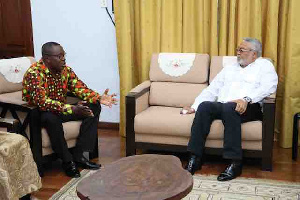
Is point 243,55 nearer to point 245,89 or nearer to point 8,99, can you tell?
point 245,89

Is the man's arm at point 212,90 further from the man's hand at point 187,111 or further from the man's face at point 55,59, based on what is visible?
the man's face at point 55,59

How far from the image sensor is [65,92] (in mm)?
3535

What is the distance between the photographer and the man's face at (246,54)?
345 cm

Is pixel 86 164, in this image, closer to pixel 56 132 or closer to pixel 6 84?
pixel 56 132

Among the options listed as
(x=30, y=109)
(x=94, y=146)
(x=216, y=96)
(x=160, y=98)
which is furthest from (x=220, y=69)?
(x=30, y=109)

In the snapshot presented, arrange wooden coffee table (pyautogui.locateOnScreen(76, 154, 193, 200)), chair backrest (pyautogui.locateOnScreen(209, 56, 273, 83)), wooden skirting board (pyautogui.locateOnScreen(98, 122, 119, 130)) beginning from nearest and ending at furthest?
wooden coffee table (pyautogui.locateOnScreen(76, 154, 193, 200)), chair backrest (pyautogui.locateOnScreen(209, 56, 273, 83)), wooden skirting board (pyautogui.locateOnScreen(98, 122, 119, 130))

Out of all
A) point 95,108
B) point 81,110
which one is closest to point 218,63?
point 95,108

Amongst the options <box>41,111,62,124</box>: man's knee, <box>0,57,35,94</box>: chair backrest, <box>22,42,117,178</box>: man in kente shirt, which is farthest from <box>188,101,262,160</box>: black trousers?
<box>0,57,35,94</box>: chair backrest

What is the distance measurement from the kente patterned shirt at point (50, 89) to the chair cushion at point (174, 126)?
43 cm

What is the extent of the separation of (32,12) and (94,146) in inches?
73.9

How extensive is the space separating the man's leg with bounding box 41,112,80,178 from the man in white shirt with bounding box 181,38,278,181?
0.91 metres

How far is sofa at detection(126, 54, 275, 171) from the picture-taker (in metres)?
3.27

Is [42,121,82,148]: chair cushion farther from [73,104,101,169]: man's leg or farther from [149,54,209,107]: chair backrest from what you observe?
[149,54,209,107]: chair backrest

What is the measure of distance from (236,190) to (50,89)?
1631 mm
